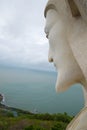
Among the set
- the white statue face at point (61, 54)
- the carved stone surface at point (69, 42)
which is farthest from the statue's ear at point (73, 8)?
the white statue face at point (61, 54)

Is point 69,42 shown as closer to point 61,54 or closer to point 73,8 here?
point 61,54

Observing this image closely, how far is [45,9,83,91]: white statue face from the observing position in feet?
8.70

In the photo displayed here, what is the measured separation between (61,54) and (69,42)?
19cm

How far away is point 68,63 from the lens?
105 inches

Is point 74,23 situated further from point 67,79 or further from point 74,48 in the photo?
point 67,79

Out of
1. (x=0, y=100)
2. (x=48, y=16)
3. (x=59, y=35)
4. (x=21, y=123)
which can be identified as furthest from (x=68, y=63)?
(x=0, y=100)

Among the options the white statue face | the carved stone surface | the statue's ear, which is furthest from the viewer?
the white statue face

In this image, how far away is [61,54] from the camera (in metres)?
2.77

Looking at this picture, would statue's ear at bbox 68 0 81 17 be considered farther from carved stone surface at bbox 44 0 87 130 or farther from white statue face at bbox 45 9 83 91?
white statue face at bbox 45 9 83 91

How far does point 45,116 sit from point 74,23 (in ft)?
72.9

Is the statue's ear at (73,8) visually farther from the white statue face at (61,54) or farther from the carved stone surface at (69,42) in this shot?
the white statue face at (61,54)

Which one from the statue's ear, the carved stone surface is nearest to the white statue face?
the carved stone surface

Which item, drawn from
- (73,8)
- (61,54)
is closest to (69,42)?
(61,54)

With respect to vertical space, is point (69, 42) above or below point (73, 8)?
below
